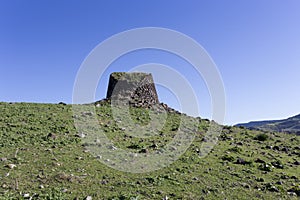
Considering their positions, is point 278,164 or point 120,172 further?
point 278,164

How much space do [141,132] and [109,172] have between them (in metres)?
8.62

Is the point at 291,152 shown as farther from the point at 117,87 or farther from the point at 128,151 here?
the point at 117,87

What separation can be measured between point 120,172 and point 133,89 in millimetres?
19352

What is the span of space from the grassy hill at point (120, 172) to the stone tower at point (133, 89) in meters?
9.49

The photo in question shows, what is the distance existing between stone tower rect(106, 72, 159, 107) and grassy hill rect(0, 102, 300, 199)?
9.49 m

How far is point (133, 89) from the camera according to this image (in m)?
31.6

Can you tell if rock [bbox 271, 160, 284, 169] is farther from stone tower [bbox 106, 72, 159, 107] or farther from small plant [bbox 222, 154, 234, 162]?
stone tower [bbox 106, 72, 159, 107]

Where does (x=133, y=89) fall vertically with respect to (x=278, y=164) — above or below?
above

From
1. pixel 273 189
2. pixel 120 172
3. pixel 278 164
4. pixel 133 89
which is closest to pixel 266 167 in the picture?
pixel 278 164

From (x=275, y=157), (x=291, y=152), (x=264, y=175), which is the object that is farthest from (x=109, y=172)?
(x=291, y=152)

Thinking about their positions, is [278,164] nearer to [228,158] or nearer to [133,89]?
[228,158]

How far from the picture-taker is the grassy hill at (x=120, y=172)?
407 inches

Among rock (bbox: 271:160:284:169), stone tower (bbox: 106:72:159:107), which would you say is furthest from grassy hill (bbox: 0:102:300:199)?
stone tower (bbox: 106:72:159:107)

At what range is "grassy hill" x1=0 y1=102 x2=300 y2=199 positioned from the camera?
10.3 m
